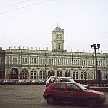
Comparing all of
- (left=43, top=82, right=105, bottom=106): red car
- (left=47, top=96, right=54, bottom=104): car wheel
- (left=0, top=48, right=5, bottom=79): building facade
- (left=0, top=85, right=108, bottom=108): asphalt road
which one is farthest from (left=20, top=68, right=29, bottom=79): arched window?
(left=47, top=96, right=54, bottom=104): car wheel

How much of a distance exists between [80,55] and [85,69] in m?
4.53

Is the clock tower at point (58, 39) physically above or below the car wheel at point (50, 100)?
above

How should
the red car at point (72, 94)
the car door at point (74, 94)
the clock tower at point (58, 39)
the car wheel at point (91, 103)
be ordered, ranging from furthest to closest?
the clock tower at point (58, 39)
the car door at point (74, 94)
the red car at point (72, 94)
the car wheel at point (91, 103)

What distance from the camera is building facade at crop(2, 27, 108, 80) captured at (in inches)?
3644

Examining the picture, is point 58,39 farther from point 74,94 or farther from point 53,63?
point 74,94

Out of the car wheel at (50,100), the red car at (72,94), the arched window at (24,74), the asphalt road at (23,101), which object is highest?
the red car at (72,94)

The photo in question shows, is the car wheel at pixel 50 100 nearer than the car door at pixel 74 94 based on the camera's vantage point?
No

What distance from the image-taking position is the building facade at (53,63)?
304 feet

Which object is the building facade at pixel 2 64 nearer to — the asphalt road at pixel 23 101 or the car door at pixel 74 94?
the asphalt road at pixel 23 101

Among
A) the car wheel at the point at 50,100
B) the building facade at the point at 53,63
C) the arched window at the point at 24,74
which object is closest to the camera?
the car wheel at the point at 50,100

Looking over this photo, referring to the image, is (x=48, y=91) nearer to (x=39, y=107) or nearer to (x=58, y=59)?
(x=39, y=107)

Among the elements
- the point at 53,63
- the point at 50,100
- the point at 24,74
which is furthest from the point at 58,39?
the point at 50,100

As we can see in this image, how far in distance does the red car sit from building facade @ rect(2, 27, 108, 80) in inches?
2861

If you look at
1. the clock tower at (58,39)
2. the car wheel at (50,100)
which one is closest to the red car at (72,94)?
the car wheel at (50,100)
